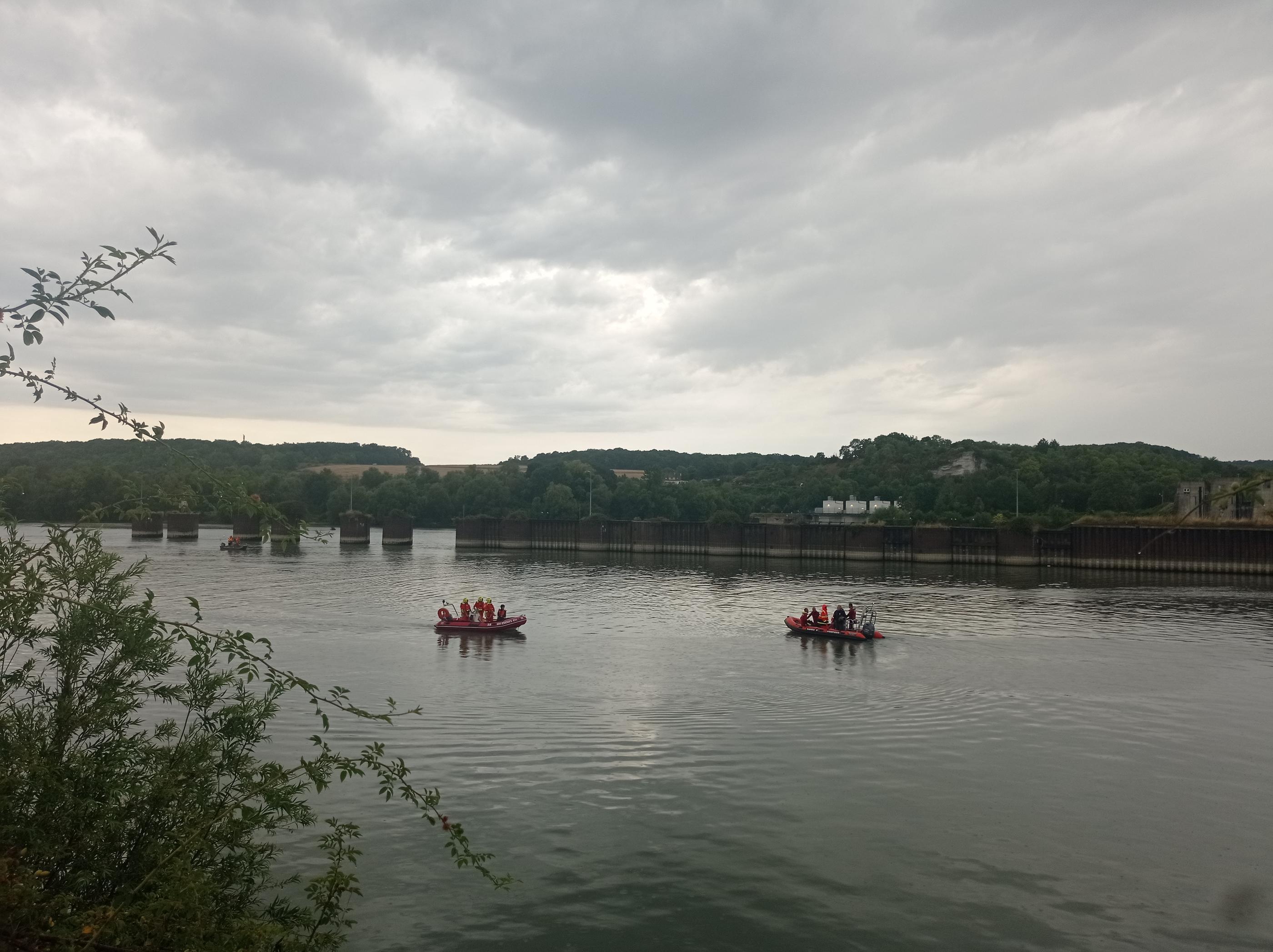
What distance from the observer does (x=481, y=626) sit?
46281 mm

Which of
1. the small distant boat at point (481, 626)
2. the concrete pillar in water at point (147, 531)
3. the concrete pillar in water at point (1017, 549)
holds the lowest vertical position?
the small distant boat at point (481, 626)

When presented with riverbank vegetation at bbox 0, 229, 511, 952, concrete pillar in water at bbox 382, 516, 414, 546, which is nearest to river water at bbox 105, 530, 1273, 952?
riverbank vegetation at bbox 0, 229, 511, 952

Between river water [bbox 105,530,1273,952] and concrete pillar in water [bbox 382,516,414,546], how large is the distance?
89276 millimetres

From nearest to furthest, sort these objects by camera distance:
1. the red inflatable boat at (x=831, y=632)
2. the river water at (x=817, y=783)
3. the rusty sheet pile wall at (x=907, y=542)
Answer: the river water at (x=817, y=783)
the red inflatable boat at (x=831, y=632)
the rusty sheet pile wall at (x=907, y=542)

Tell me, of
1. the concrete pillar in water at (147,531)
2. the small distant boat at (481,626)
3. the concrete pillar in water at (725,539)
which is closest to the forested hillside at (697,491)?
the concrete pillar in water at (725,539)

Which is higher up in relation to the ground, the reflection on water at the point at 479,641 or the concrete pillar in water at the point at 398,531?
the concrete pillar in water at the point at 398,531

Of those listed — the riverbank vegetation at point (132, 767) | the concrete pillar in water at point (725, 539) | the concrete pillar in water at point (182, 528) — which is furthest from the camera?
the concrete pillar in water at point (182, 528)

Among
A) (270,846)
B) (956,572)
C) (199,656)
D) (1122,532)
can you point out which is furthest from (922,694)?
(1122,532)

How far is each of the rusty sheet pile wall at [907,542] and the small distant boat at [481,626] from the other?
4788 centimetres

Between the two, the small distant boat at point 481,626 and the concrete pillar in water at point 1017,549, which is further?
the concrete pillar in water at point 1017,549

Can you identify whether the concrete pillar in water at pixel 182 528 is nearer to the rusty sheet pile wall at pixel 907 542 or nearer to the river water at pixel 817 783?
the rusty sheet pile wall at pixel 907 542

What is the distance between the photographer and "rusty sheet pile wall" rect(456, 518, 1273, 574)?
8469 cm

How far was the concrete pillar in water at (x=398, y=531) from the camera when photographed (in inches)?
5477

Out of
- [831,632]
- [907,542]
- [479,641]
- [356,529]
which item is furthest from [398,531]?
[831,632]
